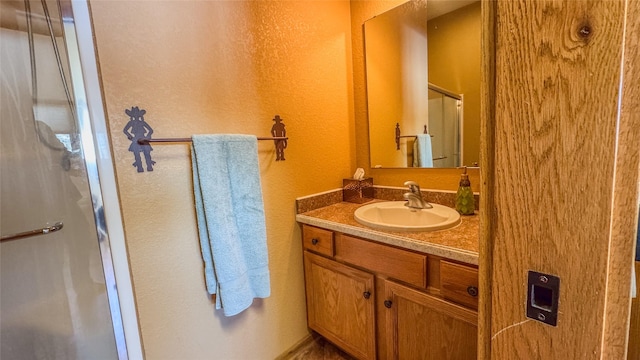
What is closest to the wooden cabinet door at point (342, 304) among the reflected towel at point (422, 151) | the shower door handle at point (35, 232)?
the reflected towel at point (422, 151)

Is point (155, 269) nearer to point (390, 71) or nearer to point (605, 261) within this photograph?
point (605, 261)

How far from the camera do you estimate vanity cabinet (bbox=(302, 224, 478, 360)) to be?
39.4 inches

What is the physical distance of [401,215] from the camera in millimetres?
1504

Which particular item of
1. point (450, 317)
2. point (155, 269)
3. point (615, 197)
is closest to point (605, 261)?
point (615, 197)

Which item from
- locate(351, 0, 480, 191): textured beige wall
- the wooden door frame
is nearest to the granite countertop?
locate(351, 0, 480, 191): textured beige wall

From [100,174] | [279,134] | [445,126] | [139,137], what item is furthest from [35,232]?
[445,126]

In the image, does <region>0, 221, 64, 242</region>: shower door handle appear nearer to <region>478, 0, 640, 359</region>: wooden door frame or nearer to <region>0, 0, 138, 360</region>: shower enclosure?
<region>0, 0, 138, 360</region>: shower enclosure

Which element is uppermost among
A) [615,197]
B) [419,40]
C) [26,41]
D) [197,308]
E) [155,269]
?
[419,40]

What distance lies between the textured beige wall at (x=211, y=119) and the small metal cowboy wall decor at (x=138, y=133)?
2 cm

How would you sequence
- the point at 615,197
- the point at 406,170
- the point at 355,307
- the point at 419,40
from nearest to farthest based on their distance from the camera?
the point at 615,197 < the point at 355,307 < the point at 419,40 < the point at 406,170

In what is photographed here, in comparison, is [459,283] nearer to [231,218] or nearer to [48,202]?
[231,218]

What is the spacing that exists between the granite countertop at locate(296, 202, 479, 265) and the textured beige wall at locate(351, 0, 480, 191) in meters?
0.31

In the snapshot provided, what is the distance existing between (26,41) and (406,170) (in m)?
1.70

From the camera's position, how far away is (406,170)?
1.66 metres
